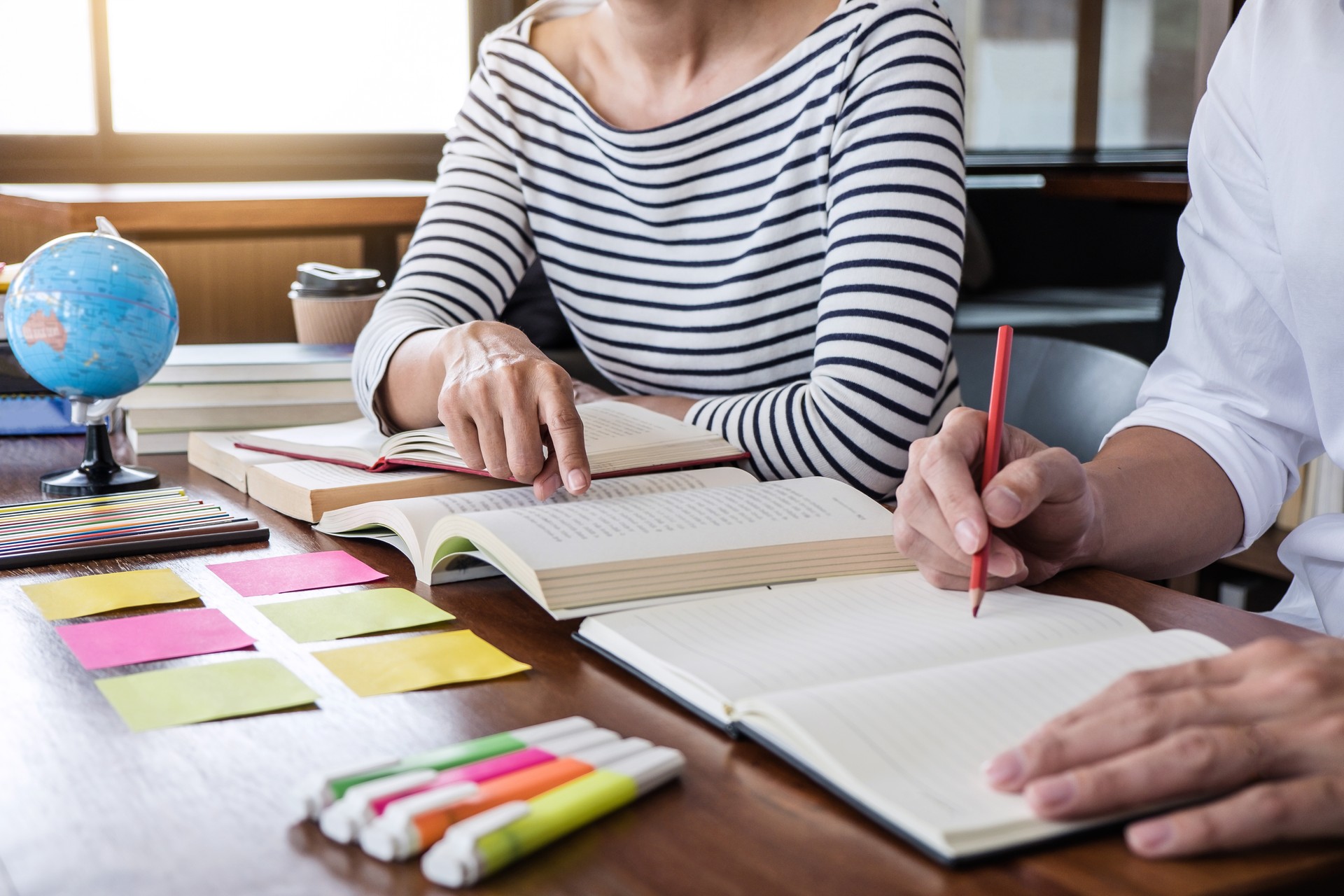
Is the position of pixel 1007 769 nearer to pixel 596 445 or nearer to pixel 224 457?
pixel 596 445

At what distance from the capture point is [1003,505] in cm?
73

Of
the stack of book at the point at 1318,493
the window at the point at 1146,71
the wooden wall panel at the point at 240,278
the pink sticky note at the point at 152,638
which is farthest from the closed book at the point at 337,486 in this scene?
the window at the point at 1146,71

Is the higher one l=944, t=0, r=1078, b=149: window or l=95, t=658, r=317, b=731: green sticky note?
l=944, t=0, r=1078, b=149: window

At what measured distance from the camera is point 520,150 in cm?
149

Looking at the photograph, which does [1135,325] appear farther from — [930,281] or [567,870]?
[567,870]

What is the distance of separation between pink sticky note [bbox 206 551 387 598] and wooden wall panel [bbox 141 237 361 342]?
1260 millimetres

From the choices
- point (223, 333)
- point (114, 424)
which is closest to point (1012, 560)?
point (114, 424)

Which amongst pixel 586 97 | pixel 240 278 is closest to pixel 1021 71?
pixel 240 278

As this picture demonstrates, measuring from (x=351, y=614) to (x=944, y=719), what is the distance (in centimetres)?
38

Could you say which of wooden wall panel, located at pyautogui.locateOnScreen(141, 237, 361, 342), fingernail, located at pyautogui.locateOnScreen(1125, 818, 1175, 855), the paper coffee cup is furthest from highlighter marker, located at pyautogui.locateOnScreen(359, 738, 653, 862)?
wooden wall panel, located at pyautogui.locateOnScreen(141, 237, 361, 342)

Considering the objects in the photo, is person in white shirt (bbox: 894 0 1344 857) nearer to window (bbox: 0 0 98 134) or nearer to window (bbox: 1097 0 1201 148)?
window (bbox: 0 0 98 134)

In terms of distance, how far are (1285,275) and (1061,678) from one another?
534mm

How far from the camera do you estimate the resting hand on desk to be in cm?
49

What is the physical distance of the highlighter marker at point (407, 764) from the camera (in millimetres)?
510
